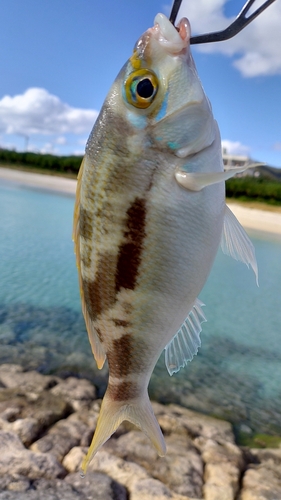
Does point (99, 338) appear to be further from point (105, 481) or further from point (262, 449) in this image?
point (262, 449)

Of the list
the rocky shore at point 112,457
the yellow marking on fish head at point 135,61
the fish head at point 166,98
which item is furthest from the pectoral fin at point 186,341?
the rocky shore at point 112,457

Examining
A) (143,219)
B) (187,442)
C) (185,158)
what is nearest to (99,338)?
(143,219)

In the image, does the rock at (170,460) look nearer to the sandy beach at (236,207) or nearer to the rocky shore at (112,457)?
the rocky shore at (112,457)

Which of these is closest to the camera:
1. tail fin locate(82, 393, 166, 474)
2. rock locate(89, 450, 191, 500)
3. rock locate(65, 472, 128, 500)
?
tail fin locate(82, 393, 166, 474)

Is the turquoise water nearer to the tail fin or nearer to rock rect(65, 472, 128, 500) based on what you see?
rock rect(65, 472, 128, 500)

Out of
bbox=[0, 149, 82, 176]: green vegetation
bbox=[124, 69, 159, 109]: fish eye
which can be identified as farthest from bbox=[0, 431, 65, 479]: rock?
bbox=[0, 149, 82, 176]: green vegetation

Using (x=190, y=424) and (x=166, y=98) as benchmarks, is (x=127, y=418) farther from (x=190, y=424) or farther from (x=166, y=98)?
(x=190, y=424)

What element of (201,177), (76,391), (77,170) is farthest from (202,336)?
(77,170)
